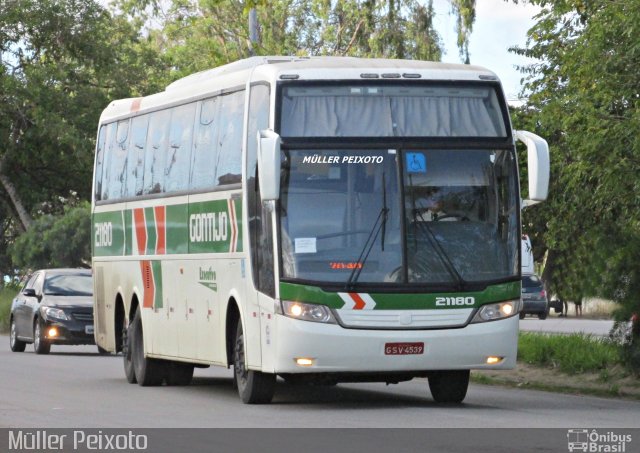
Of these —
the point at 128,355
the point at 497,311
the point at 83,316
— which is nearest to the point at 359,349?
the point at 497,311

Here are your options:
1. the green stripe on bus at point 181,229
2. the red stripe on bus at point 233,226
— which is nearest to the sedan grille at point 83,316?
the green stripe on bus at point 181,229

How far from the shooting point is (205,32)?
6488 cm

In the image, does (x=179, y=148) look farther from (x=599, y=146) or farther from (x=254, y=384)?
(x=599, y=146)

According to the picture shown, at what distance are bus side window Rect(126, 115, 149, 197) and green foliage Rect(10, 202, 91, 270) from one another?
1126 inches

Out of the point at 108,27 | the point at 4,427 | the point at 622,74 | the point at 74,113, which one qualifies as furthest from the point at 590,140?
the point at 108,27

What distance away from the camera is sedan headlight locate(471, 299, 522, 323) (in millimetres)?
16922

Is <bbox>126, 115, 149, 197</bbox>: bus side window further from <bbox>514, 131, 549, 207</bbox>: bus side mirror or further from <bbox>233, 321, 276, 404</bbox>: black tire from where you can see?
<bbox>514, 131, 549, 207</bbox>: bus side mirror

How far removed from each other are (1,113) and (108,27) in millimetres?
5484

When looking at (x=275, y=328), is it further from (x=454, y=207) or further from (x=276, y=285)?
(x=454, y=207)

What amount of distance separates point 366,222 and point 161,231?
494 cm

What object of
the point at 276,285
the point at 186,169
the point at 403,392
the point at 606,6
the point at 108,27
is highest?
the point at 108,27

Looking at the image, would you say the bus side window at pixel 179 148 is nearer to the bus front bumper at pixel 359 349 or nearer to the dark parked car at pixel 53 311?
the bus front bumper at pixel 359 349

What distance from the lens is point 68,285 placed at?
33.4 metres

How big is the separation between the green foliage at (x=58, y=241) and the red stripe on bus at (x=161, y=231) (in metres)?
30.2
